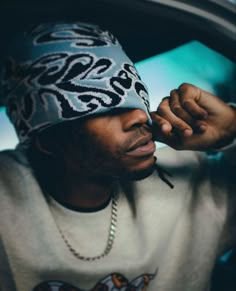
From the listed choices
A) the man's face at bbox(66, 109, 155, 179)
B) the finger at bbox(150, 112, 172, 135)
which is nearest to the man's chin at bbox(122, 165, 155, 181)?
the man's face at bbox(66, 109, 155, 179)

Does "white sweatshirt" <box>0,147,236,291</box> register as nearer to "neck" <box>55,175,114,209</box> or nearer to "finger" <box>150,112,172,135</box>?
"neck" <box>55,175,114,209</box>

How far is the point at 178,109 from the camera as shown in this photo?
0.86 m

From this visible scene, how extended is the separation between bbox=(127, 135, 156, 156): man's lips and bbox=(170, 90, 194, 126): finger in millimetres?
93

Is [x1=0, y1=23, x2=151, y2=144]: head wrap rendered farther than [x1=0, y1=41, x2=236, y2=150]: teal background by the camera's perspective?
No

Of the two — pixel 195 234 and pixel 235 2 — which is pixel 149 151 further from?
pixel 235 2

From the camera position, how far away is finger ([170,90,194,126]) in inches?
33.8

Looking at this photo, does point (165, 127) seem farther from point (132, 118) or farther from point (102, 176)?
point (102, 176)

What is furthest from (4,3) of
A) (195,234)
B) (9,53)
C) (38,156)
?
(195,234)

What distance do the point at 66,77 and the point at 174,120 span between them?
0.93 feet

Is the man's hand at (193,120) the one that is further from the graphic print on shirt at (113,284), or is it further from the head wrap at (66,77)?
the graphic print on shirt at (113,284)

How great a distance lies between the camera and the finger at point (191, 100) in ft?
2.83

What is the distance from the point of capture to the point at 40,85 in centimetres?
79

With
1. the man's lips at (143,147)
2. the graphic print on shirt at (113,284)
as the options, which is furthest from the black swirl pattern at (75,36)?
the graphic print on shirt at (113,284)

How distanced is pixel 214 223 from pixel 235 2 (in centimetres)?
61
